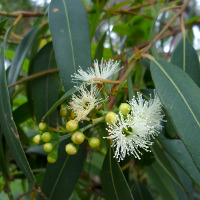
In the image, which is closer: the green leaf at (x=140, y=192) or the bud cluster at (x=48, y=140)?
the bud cluster at (x=48, y=140)

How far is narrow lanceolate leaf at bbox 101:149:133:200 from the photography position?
721 mm

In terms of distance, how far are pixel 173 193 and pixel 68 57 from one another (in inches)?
30.8

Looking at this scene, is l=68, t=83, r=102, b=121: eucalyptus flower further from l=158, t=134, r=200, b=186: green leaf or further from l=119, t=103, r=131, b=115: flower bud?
l=158, t=134, r=200, b=186: green leaf

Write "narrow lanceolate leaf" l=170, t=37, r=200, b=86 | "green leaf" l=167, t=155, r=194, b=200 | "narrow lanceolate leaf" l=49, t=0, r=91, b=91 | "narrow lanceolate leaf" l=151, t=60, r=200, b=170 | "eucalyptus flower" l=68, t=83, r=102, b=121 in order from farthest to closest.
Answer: "green leaf" l=167, t=155, r=194, b=200 < "narrow lanceolate leaf" l=170, t=37, r=200, b=86 < "narrow lanceolate leaf" l=49, t=0, r=91, b=91 < "eucalyptus flower" l=68, t=83, r=102, b=121 < "narrow lanceolate leaf" l=151, t=60, r=200, b=170

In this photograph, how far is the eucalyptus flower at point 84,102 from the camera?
64 centimetres

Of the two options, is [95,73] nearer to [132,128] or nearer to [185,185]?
[132,128]

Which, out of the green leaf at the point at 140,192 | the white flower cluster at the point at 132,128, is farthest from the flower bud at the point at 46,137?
the green leaf at the point at 140,192

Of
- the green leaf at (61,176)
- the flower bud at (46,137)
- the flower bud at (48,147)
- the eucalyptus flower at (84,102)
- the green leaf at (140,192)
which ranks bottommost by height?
the green leaf at (140,192)

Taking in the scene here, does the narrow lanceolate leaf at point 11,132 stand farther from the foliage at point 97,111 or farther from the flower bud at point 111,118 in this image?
the flower bud at point 111,118

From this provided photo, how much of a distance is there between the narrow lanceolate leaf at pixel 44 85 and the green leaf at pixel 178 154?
0.45m

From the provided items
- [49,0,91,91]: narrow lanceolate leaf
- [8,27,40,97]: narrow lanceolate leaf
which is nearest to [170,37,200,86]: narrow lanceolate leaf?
[49,0,91,91]: narrow lanceolate leaf

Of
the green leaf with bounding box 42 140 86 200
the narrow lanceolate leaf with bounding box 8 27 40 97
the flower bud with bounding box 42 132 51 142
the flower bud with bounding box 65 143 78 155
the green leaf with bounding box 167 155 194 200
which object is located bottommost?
the green leaf with bounding box 167 155 194 200

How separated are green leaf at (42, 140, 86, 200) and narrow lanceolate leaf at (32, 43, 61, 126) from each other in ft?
0.63

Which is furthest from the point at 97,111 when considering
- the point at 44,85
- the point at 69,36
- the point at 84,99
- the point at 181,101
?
the point at 44,85
